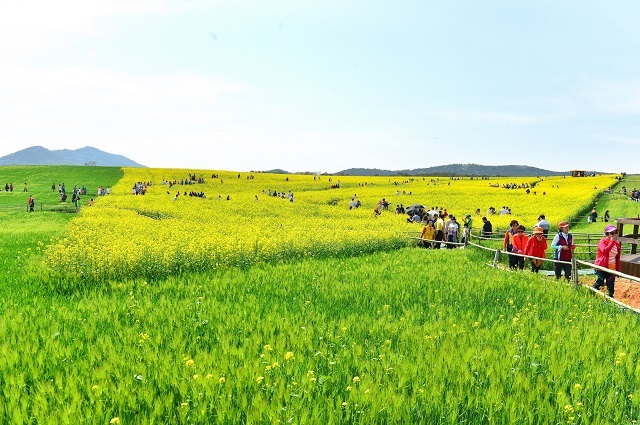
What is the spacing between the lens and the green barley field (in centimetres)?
470

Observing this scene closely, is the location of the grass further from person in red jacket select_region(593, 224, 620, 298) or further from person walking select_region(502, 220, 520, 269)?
person walking select_region(502, 220, 520, 269)

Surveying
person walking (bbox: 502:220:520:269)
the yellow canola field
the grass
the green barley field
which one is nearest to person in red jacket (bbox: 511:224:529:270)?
person walking (bbox: 502:220:520:269)

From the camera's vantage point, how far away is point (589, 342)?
284 inches

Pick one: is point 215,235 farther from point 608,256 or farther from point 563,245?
point 608,256

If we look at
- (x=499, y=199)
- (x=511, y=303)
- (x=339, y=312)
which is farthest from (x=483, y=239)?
(x=499, y=199)

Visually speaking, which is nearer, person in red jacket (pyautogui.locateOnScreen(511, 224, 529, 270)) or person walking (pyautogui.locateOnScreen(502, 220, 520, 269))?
person in red jacket (pyautogui.locateOnScreen(511, 224, 529, 270))

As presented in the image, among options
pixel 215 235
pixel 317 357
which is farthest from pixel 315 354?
pixel 215 235

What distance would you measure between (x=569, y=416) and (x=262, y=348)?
3867 millimetres

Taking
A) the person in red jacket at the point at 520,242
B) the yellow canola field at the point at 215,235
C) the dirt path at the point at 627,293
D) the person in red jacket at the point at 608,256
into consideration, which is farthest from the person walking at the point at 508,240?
the yellow canola field at the point at 215,235

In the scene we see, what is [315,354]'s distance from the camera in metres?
6.30

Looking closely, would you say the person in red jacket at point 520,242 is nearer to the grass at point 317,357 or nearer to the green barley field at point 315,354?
the green barley field at point 315,354

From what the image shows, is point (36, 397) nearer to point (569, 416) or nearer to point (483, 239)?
point (569, 416)

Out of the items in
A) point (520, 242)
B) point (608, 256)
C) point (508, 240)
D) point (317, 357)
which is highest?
point (608, 256)

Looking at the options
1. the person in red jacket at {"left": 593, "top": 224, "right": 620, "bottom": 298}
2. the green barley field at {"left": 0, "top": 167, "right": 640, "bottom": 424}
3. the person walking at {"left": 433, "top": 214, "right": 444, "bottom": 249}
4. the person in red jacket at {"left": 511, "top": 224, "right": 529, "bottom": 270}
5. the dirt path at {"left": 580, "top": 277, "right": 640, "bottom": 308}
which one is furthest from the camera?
the person walking at {"left": 433, "top": 214, "right": 444, "bottom": 249}
